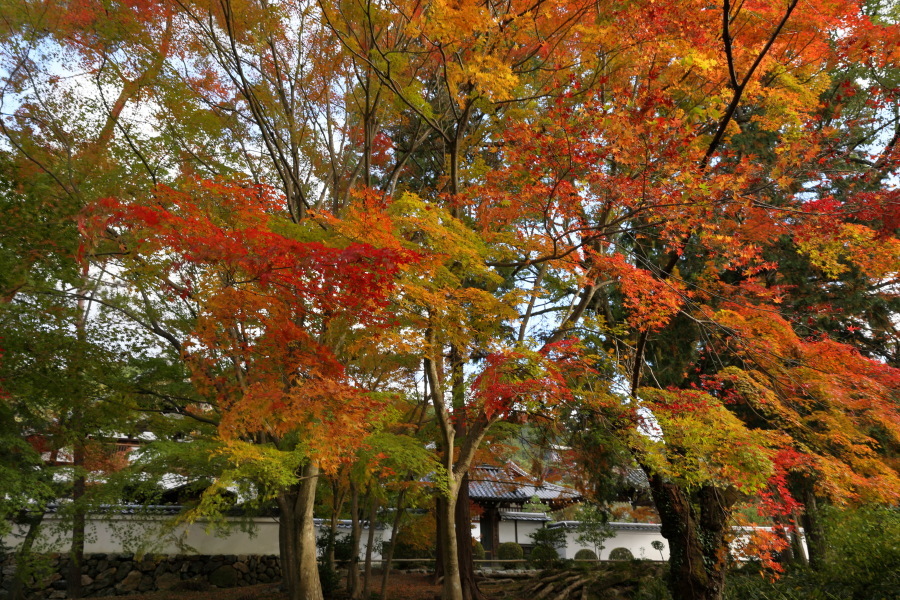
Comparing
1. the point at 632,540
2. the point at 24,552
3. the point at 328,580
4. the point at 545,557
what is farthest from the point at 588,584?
the point at 632,540

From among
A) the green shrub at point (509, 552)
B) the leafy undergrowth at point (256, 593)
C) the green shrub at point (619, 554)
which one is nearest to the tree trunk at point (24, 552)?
the leafy undergrowth at point (256, 593)

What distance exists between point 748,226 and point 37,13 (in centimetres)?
1241

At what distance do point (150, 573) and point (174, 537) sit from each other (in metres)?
2.12

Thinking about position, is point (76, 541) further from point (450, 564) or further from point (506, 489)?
point (506, 489)

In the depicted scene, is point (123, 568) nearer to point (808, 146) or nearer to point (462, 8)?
point (462, 8)

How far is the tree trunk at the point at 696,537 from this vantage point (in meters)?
8.95

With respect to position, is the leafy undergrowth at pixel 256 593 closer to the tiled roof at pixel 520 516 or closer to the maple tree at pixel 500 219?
the maple tree at pixel 500 219

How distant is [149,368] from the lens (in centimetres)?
916

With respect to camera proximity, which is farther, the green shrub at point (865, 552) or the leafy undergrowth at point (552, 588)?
the leafy undergrowth at point (552, 588)

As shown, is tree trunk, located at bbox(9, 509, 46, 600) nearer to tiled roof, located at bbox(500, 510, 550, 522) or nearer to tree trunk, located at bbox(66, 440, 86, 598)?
tree trunk, located at bbox(66, 440, 86, 598)

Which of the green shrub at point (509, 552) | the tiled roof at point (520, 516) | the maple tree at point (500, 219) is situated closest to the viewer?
the maple tree at point (500, 219)

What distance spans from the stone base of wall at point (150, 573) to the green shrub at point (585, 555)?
38.1 ft

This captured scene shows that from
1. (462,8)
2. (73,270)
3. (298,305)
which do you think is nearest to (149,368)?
(73,270)

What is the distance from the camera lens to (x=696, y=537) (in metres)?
9.23
